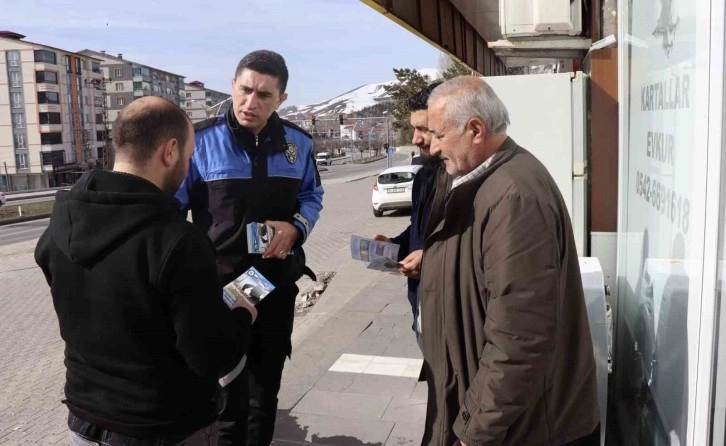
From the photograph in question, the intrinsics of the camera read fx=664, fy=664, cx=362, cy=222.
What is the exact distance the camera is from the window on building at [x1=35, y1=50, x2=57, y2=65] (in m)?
79.9

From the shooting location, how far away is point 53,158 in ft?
272

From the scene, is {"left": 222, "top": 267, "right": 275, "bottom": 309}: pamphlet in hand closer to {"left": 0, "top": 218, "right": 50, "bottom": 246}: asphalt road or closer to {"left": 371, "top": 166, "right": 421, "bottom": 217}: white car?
{"left": 371, "top": 166, "right": 421, "bottom": 217}: white car

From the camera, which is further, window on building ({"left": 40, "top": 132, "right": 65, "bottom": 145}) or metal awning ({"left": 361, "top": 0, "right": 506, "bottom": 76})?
window on building ({"left": 40, "top": 132, "right": 65, "bottom": 145})

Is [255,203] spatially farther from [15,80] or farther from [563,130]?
[15,80]

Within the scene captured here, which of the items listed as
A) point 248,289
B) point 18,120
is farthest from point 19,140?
point 248,289

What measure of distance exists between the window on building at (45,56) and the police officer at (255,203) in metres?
87.9

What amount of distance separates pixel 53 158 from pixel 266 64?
88685 mm

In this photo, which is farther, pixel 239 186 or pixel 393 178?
pixel 393 178

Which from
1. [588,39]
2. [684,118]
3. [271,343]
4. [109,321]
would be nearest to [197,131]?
[271,343]

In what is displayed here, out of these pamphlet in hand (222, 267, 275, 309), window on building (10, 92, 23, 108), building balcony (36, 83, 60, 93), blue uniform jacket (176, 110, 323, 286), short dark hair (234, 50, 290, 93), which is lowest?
pamphlet in hand (222, 267, 275, 309)

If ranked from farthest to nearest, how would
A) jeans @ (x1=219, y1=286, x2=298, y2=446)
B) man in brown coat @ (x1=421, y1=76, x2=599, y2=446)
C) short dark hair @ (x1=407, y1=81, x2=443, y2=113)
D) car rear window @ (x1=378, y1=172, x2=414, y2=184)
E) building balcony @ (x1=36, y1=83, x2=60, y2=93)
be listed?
1. building balcony @ (x1=36, y1=83, x2=60, y2=93)
2. car rear window @ (x1=378, y1=172, x2=414, y2=184)
3. short dark hair @ (x1=407, y1=81, x2=443, y2=113)
4. jeans @ (x1=219, y1=286, x2=298, y2=446)
5. man in brown coat @ (x1=421, y1=76, x2=599, y2=446)

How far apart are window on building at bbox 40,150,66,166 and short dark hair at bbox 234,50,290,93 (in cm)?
8793

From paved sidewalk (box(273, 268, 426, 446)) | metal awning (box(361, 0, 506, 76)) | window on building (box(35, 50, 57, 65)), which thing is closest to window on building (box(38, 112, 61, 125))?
window on building (box(35, 50, 57, 65))

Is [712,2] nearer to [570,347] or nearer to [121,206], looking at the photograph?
[570,347]
